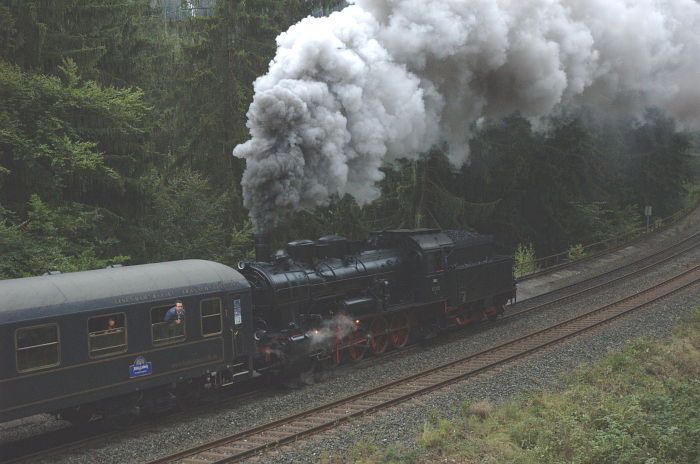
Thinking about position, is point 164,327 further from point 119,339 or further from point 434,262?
point 434,262

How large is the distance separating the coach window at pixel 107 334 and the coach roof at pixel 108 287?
215 millimetres

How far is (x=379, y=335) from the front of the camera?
1548 centimetres

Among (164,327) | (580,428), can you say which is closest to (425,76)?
(164,327)

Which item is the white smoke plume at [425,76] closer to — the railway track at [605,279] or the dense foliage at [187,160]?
the dense foliage at [187,160]

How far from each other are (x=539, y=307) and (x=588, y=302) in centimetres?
173

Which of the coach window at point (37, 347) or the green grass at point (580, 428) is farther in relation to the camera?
the green grass at point (580, 428)

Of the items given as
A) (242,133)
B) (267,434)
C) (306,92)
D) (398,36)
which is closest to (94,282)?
(267,434)

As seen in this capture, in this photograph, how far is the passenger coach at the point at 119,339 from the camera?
9086mm

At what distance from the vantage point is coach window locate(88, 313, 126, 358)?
9.83 metres

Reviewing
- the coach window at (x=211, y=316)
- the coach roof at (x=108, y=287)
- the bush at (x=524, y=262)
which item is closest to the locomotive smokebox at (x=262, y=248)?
the coach roof at (x=108, y=287)

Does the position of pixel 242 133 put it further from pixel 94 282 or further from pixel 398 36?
pixel 94 282

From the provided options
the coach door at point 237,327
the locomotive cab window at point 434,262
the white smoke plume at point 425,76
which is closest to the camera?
the coach door at point 237,327

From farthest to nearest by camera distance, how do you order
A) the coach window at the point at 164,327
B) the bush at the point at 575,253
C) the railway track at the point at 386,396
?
the bush at the point at 575,253 → the coach window at the point at 164,327 → the railway track at the point at 386,396

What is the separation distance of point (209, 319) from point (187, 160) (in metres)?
13.8
